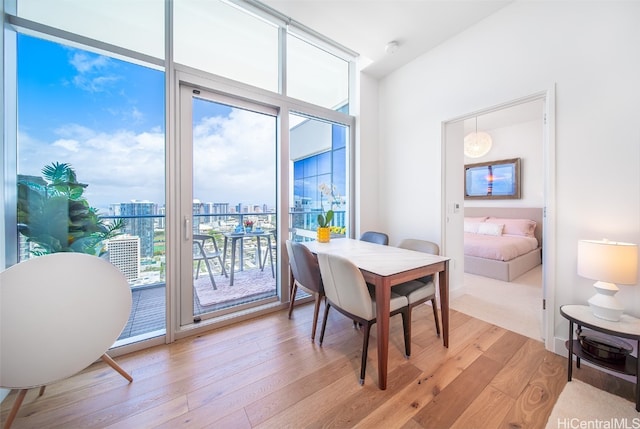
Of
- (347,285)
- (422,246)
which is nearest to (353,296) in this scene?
(347,285)

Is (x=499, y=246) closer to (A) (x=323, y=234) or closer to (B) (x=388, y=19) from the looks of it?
(A) (x=323, y=234)

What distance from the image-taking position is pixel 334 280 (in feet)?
5.48

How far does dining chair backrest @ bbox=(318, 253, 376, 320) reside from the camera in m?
1.50

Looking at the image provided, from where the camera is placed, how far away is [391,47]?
273 centimetres

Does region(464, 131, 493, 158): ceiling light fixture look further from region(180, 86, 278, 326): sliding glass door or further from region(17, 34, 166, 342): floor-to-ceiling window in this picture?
region(17, 34, 166, 342): floor-to-ceiling window

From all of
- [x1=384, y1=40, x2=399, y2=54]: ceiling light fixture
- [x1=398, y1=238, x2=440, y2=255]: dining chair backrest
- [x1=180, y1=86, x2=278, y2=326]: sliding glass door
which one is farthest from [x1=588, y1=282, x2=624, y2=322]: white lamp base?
[x1=384, y1=40, x2=399, y2=54]: ceiling light fixture

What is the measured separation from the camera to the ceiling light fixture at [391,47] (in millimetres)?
2689

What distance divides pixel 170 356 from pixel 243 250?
3.93 ft

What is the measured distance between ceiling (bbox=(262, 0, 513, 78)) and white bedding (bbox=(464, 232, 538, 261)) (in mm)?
3000

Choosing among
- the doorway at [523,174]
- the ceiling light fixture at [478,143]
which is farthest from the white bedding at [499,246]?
the ceiling light fixture at [478,143]

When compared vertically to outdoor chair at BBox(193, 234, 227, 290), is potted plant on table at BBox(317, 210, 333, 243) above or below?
above

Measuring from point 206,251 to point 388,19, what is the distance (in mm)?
2979

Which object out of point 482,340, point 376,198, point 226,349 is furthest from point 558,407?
point 376,198

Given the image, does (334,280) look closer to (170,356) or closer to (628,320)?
(170,356)
